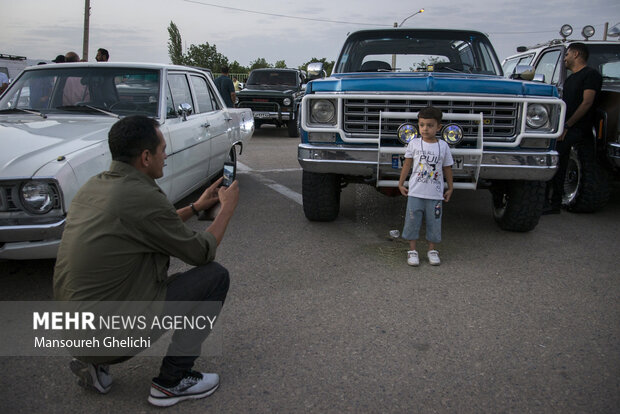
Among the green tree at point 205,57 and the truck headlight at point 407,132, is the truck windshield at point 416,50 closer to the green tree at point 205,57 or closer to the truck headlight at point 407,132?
the truck headlight at point 407,132

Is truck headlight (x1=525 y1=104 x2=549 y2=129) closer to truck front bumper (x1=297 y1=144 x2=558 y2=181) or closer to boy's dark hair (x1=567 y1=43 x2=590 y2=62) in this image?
truck front bumper (x1=297 y1=144 x2=558 y2=181)

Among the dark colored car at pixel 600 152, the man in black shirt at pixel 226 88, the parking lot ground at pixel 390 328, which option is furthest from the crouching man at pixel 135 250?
the man in black shirt at pixel 226 88

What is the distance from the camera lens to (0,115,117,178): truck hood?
10.1 feet

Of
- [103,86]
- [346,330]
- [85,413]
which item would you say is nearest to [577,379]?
[346,330]

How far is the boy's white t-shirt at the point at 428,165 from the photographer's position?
3.77 meters

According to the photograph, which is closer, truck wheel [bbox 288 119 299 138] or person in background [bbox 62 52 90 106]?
person in background [bbox 62 52 90 106]

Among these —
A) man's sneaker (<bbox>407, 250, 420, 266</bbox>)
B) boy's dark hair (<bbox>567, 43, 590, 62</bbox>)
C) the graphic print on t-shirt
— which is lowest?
man's sneaker (<bbox>407, 250, 420, 266</bbox>)

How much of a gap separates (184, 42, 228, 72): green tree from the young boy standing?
148ft

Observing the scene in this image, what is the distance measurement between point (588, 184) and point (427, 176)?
2.66 metres

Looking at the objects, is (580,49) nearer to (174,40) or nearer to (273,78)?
(273,78)

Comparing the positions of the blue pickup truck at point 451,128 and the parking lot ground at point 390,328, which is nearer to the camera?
the parking lot ground at point 390,328

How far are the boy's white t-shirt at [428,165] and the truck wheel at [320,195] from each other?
1.07 meters
